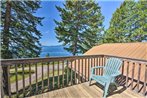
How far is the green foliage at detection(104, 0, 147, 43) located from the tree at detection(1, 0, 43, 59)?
383 inches

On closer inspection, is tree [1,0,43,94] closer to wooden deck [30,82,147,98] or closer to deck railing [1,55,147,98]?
deck railing [1,55,147,98]

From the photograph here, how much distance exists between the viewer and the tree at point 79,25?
1516 centimetres

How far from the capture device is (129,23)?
50.8 ft

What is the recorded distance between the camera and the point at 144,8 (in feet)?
47.2

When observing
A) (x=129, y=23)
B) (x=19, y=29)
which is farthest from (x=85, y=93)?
(x=129, y=23)

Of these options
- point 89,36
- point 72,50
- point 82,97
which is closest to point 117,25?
point 89,36

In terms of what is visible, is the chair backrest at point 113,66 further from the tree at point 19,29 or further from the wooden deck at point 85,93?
the tree at point 19,29

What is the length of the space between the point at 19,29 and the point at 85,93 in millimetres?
6884

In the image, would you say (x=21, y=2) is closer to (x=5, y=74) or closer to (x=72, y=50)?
(x=5, y=74)

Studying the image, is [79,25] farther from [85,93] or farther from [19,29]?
[85,93]

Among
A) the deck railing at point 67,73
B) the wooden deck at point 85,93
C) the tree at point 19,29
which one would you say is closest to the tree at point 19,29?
the tree at point 19,29

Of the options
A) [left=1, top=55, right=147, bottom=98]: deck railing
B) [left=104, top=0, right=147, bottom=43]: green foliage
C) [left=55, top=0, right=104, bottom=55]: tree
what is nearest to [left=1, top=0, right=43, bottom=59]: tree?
[left=1, top=55, right=147, bottom=98]: deck railing

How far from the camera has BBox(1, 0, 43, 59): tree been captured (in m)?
7.79

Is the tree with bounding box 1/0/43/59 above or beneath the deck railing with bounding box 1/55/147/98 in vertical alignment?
above
